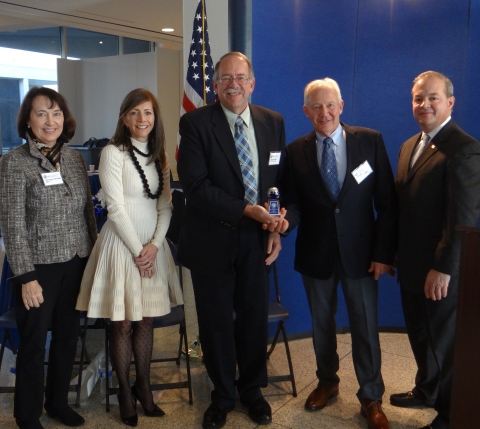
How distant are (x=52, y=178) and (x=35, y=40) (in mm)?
9346

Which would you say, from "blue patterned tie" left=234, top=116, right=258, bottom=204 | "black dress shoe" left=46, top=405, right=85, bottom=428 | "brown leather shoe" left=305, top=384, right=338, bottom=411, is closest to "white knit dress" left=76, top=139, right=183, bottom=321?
"blue patterned tie" left=234, top=116, right=258, bottom=204

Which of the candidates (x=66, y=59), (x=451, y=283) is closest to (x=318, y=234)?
(x=451, y=283)

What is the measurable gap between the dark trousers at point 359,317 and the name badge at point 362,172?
0.45 meters

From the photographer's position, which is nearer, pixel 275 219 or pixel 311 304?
pixel 275 219

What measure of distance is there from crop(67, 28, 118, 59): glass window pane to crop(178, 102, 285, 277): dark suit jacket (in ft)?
30.2

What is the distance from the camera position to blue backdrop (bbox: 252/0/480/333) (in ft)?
11.4

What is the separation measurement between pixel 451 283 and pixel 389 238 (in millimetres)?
358

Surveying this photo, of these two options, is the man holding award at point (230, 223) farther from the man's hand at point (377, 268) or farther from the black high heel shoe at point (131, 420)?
the man's hand at point (377, 268)

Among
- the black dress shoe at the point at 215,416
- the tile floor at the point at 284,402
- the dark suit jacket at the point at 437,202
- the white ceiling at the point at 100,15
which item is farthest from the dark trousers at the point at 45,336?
the white ceiling at the point at 100,15

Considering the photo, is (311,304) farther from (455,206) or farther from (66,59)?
(66,59)

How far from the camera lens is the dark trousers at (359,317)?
8.59 feet

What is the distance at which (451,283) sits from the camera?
240 centimetres

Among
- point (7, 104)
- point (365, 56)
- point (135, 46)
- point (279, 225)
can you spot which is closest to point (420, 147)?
point (279, 225)

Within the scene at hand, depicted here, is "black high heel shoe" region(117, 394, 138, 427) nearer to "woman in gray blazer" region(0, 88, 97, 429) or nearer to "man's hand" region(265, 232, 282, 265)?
"woman in gray blazer" region(0, 88, 97, 429)
